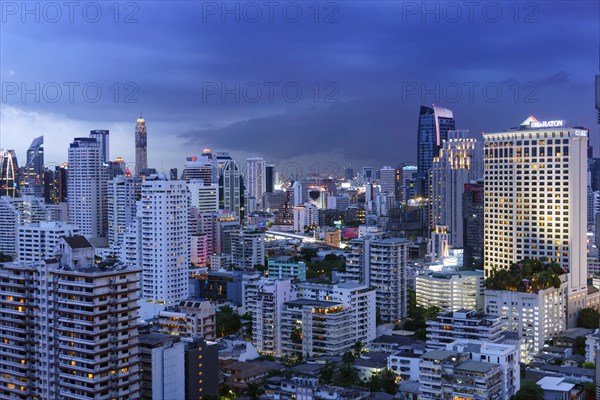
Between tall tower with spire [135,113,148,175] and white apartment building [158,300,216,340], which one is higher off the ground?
tall tower with spire [135,113,148,175]

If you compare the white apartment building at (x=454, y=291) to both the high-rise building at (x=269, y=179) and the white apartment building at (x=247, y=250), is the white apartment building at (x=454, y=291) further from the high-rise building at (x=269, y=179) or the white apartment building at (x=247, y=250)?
the high-rise building at (x=269, y=179)

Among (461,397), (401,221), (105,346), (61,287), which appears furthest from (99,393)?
Result: (401,221)

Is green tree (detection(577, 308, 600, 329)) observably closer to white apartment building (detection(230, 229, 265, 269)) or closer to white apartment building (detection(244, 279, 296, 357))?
white apartment building (detection(244, 279, 296, 357))

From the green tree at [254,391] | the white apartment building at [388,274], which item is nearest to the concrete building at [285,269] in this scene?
the white apartment building at [388,274]

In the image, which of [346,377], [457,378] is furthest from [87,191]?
[457,378]

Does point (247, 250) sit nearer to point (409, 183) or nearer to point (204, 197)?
point (204, 197)

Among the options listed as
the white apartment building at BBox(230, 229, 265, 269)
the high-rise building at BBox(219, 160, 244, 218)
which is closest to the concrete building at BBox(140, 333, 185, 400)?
the white apartment building at BBox(230, 229, 265, 269)

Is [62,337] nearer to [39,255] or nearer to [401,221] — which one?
[39,255]
